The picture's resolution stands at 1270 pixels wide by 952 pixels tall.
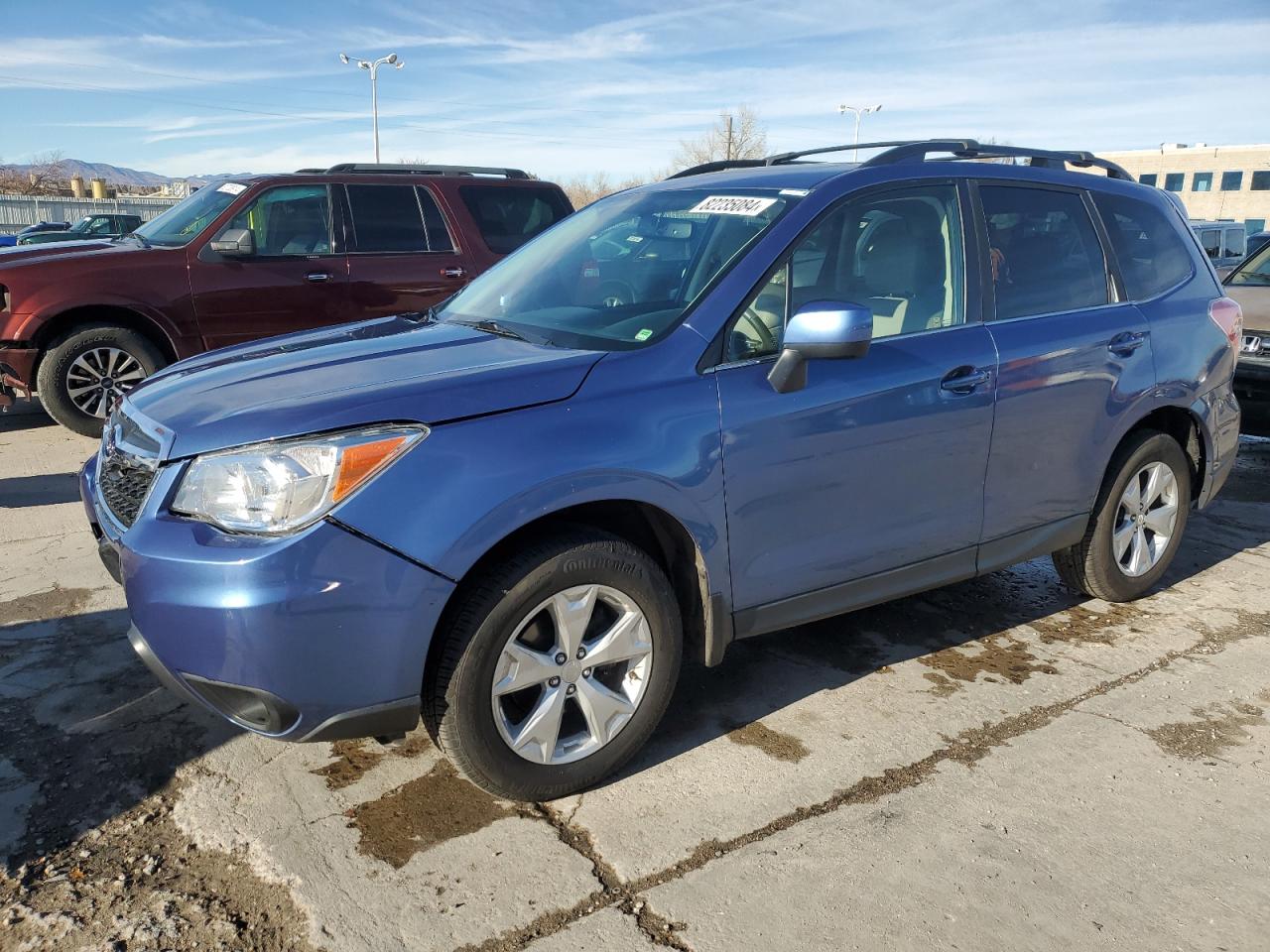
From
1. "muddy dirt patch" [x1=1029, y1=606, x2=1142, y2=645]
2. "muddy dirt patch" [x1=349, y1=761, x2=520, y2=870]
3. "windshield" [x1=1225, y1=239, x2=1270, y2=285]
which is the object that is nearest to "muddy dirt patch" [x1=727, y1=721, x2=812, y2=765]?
"muddy dirt patch" [x1=349, y1=761, x2=520, y2=870]

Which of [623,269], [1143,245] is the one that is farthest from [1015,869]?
[1143,245]

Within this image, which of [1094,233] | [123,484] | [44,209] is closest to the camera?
[123,484]

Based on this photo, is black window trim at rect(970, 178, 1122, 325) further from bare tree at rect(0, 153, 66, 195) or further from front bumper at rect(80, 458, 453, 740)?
bare tree at rect(0, 153, 66, 195)

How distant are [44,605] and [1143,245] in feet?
15.8

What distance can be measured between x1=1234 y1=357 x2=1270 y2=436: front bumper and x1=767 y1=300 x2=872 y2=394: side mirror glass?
5.10 m

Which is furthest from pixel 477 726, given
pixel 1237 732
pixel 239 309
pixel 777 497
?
pixel 239 309

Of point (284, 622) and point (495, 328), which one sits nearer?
point (284, 622)

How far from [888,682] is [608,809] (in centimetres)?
131

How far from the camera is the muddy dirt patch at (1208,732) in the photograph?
327cm

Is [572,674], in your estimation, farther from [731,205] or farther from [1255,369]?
[1255,369]

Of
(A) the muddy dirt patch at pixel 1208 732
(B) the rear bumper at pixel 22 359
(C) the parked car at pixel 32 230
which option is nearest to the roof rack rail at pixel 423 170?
(B) the rear bumper at pixel 22 359

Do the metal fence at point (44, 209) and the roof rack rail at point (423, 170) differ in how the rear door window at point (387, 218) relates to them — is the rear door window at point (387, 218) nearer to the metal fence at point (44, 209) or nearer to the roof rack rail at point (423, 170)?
the roof rack rail at point (423, 170)

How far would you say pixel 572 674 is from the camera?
279 cm

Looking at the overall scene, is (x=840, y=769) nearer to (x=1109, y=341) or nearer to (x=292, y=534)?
(x=292, y=534)
